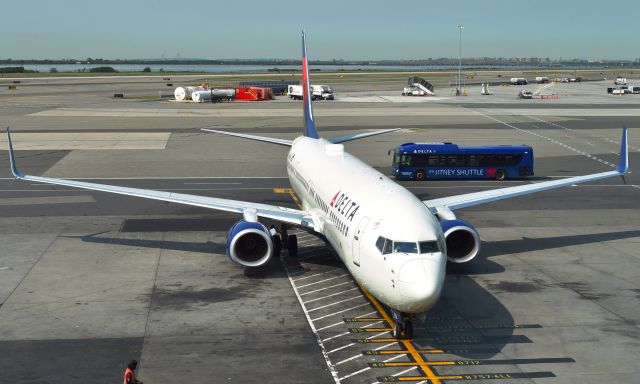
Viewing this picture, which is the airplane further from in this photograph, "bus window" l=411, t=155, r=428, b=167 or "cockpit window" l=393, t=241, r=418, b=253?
"bus window" l=411, t=155, r=428, b=167

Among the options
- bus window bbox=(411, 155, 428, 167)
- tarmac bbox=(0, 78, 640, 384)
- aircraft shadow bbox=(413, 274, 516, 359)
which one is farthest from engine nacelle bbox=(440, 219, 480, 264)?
bus window bbox=(411, 155, 428, 167)

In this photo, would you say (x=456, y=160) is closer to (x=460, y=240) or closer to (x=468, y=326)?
(x=460, y=240)

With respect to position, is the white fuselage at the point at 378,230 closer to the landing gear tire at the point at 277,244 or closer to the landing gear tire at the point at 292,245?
the landing gear tire at the point at 277,244

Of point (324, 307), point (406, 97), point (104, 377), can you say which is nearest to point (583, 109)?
point (406, 97)

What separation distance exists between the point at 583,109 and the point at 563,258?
10265 cm

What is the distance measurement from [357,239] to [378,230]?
1641 millimetres

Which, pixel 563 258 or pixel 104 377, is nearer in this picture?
pixel 104 377

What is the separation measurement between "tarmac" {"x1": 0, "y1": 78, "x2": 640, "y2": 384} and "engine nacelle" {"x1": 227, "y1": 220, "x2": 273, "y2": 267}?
4.01 feet

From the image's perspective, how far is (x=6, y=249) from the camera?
39.0 m

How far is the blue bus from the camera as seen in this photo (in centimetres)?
6419

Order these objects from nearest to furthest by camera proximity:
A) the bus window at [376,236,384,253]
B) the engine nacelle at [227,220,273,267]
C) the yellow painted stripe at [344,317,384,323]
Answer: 1. the bus window at [376,236,384,253]
2. the yellow painted stripe at [344,317,384,323]
3. the engine nacelle at [227,220,273,267]

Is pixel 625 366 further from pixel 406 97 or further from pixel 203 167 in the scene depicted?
pixel 406 97

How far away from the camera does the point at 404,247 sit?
2483cm

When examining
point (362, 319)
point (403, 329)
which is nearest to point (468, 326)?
point (403, 329)
